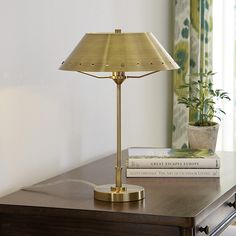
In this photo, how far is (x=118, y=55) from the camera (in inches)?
67.7

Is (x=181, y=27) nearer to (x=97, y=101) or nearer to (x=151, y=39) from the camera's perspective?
(x=97, y=101)

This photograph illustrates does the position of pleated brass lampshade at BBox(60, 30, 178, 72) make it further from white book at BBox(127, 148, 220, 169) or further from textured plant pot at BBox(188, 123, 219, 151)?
textured plant pot at BBox(188, 123, 219, 151)

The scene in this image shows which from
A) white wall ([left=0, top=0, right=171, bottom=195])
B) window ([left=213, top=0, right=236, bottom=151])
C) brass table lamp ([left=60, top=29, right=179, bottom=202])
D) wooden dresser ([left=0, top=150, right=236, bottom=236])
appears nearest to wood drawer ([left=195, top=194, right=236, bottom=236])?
wooden dresser ([left=0, top=150, right=236, bottom=236])

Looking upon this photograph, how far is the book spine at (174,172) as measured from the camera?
211 centimetres

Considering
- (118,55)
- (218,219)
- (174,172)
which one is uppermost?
(118,55)

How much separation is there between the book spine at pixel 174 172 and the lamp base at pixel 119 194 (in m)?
0.24

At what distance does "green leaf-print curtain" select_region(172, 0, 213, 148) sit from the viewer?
3299mm

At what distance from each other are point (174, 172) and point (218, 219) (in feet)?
0.80

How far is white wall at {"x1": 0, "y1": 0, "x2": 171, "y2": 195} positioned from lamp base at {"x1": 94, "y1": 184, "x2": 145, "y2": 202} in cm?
33

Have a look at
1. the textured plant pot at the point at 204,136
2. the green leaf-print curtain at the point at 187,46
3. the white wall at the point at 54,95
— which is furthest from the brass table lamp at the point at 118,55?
the green leaf-print curtain at the point at 187,46

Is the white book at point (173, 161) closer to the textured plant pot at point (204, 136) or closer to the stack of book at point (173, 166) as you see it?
the stack of book at point (173, 166)

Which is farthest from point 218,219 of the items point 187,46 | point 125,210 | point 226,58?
point 226,58

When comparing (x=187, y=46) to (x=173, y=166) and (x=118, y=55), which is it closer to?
(x=173, y=166)

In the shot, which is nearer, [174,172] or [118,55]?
[118,55]
